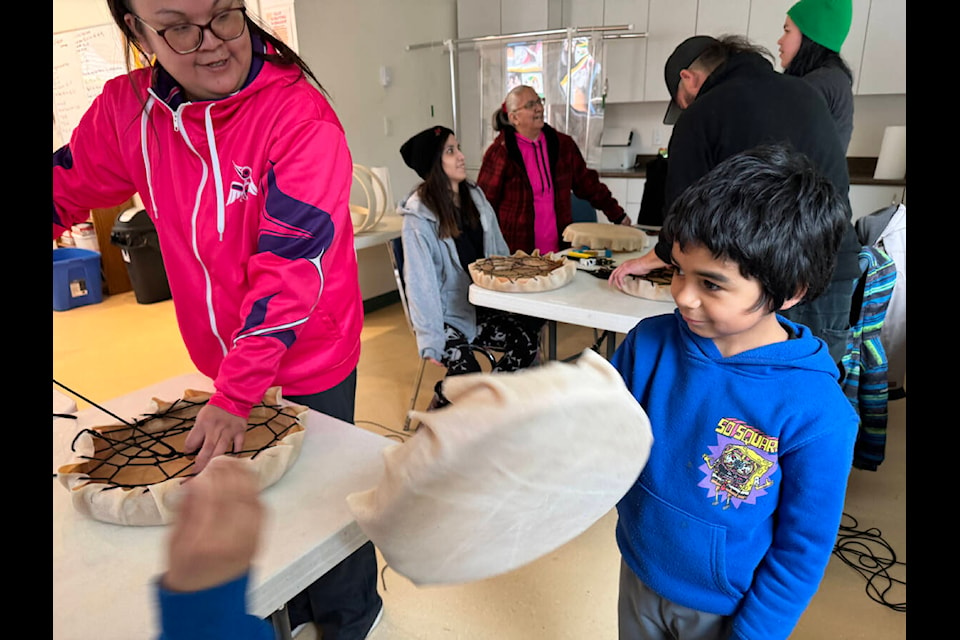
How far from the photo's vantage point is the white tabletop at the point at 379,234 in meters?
3.07

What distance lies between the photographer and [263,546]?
51 cm

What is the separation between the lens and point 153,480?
0.77 meters

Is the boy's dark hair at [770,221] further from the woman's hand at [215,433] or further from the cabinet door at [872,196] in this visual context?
the cabinet door at [872,196]

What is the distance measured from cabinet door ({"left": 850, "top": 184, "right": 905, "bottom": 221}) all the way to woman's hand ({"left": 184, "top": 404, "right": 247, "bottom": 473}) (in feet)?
Answer: 13.1

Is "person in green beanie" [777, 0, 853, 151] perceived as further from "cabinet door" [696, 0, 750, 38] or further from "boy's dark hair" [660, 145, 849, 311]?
"cabinet door" [696, 0, 750, 38]

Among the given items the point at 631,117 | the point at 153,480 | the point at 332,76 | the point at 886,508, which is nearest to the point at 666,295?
the point at 886,508

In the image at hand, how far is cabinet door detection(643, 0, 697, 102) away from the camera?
167 inches

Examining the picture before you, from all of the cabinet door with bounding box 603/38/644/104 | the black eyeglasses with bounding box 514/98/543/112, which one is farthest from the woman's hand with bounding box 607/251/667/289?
the cabinet door with bounding box 603/38/644/104

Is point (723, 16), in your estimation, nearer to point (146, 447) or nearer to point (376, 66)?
point (376, 66)

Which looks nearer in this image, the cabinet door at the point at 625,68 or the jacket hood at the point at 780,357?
the jacket hood at the point at 780,357

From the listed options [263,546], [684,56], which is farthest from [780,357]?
[684,56]

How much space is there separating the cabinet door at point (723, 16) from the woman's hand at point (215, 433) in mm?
4424

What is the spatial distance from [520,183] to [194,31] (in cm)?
208

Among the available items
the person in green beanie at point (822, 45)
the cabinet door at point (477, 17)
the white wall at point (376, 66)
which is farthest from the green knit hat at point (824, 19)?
the cabinet door at point (477, 17)
